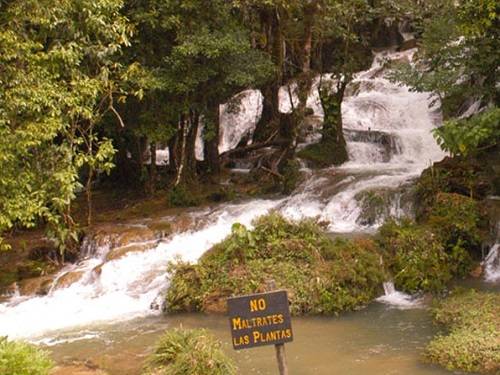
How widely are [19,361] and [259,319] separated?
211 centimetres

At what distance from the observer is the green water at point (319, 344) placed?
24.3 feet

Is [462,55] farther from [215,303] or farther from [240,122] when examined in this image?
[240,122]

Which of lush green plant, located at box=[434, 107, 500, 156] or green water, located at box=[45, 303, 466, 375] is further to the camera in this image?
lush green plant, located at box=[434, 107, 500, 156]

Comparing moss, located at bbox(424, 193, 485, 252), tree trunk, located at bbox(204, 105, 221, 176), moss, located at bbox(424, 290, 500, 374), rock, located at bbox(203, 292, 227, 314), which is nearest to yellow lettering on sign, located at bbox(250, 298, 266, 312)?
moss, located at bbox(424, 290, 500, 374)

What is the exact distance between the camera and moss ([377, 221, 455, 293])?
1020cm

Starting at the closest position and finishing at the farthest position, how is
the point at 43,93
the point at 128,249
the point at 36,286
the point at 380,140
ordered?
the point at 43,93 → the point at 36,286 → the point at 128,249 → the point at 380,140

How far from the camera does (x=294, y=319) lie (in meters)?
9.31

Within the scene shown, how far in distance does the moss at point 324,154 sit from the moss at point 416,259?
7.30m

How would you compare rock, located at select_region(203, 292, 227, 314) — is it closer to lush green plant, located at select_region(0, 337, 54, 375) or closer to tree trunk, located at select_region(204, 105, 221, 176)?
lush green plant, located at select_region(0, 337, 54, 375)

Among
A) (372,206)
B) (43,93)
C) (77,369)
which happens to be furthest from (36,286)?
(372,206)

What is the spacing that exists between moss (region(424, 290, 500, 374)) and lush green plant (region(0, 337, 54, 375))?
4.69 meters

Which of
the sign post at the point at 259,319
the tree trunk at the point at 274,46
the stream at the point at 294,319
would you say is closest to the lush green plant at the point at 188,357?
the stream at the point at 294,319

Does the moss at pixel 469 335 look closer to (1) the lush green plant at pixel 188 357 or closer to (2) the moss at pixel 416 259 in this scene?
(2) the moss at pixel 416 259

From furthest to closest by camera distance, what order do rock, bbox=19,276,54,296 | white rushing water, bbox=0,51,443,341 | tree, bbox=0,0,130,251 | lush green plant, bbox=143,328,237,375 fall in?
rock, bbox=19,276,54,296 < white rushing water, bbox=0,51,443,341 < tree, bbox=0,0,130,251 < lush green plant, bbox=143,328,237,375
